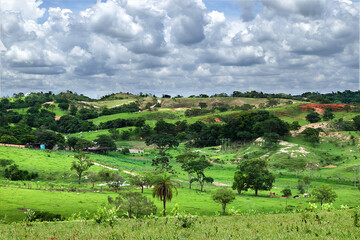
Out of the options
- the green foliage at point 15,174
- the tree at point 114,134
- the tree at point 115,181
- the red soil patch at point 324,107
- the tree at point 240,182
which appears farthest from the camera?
the red soil patch at point 324,107

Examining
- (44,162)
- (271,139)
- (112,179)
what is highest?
(271,139)

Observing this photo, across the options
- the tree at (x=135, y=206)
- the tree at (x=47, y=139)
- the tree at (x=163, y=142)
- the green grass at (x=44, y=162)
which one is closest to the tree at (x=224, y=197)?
the tree at (x=135, y=206)

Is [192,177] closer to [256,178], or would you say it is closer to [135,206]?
[256,178]

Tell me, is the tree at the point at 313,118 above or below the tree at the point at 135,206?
above

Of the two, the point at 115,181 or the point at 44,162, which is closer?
the point at 115,181

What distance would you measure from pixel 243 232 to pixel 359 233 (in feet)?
13.0

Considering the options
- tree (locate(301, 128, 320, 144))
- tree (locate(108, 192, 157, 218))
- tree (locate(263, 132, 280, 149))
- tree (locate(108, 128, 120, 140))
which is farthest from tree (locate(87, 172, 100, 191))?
tree (locate(301, 128, 320, 144))

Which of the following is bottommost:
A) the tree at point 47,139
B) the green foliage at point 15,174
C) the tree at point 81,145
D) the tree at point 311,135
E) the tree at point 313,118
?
the green foliage at point 15,174

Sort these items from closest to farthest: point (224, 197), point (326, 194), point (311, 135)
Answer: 1. point (224, 197)
2. point (326, 194)
3. point (311, 135)

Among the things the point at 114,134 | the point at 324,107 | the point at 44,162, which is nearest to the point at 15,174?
the point at 44,162

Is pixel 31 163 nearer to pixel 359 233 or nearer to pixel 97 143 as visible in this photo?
pixel 97 143

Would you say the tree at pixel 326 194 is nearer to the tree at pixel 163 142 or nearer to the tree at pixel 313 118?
the tree at pixel 163 142

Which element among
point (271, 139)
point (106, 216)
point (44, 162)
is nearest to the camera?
point (106, 216)

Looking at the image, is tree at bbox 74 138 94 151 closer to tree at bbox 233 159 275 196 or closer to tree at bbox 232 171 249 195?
tree at bbox 232 171 249 195
